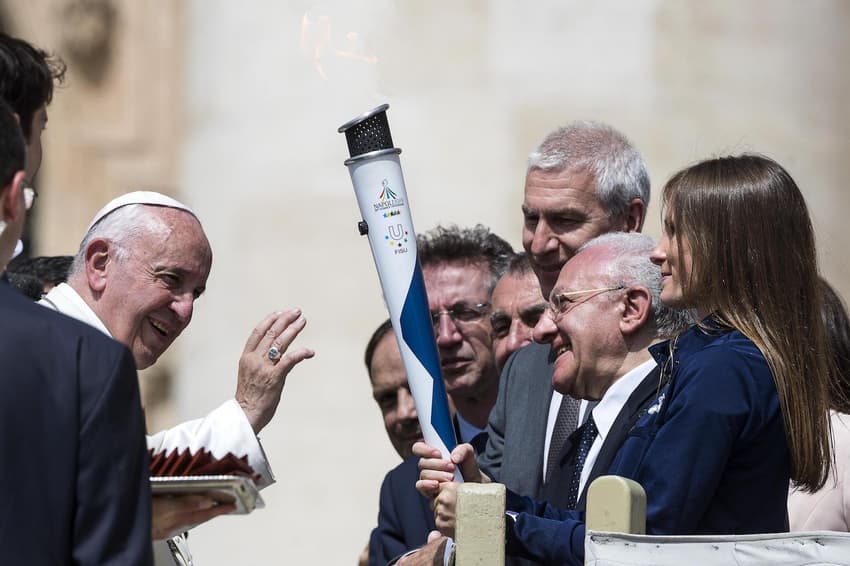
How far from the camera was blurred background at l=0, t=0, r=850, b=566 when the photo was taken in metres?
8.97

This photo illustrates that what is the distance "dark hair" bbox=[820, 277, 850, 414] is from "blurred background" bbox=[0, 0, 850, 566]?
158 inches

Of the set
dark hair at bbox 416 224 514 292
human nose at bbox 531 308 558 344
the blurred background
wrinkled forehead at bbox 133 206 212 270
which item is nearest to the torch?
human nose at bbox 531 308 558 344

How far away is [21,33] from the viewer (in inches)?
369

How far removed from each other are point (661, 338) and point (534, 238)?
1177mm

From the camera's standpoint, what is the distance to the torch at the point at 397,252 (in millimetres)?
4859

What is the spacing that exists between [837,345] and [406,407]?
2.07 m

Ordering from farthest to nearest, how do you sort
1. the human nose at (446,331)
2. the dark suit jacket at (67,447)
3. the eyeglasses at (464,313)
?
the eyeglasses at (464,313) → the human nose at (446,331) → the dark suit jacket at (67,447)

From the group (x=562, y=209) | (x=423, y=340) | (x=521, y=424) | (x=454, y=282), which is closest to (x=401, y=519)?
(x=521, y=424)

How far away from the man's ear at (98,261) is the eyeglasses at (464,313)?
1900mm

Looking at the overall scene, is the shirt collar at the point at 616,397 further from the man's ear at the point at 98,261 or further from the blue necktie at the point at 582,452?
the man's ear at the point at 98,261

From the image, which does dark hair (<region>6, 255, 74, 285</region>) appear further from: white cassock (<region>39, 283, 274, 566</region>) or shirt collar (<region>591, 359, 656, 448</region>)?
shirt collar (<region>591, 359, 656, 448</region>)

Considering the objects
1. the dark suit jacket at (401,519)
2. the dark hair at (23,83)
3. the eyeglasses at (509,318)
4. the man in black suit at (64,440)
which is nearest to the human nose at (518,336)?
the eyeglasses at (509,318)

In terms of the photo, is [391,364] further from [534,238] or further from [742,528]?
[742,528]

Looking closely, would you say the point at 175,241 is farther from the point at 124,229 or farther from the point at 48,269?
the point at 48,269
